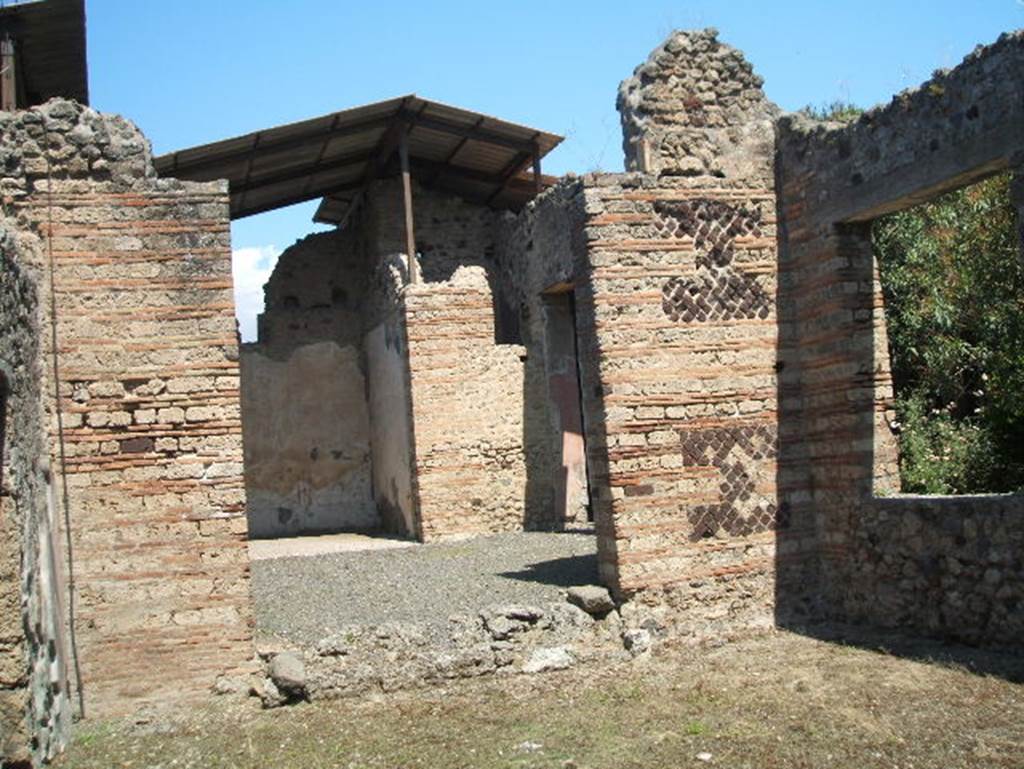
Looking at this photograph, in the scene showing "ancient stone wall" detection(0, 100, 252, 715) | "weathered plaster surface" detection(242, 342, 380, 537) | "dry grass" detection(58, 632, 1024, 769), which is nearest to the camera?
"dry grass" detection(58, 632, 1024, 769)

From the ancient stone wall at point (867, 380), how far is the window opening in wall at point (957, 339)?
2900mm

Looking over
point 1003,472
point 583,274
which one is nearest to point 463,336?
point 583,274

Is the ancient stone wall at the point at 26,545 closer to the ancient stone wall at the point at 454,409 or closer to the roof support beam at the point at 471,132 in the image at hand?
the ancient stone wall at the point at 454,409

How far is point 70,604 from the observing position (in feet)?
21.7

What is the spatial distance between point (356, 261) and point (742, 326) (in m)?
9.47

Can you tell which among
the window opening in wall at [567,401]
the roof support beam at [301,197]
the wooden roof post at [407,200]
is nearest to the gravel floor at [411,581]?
the window opening in wall at [567,401]

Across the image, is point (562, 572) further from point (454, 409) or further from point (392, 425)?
point (392, 425)

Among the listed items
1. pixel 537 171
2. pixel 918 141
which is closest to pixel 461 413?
pixel 537 171

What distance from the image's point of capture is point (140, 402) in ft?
22.6

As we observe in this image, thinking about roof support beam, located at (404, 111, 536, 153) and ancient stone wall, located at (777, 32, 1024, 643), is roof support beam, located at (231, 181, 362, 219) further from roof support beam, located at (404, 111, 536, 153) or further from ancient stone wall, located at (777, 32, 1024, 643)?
ancient stone wall, located at (777, 32, 1024, 643)

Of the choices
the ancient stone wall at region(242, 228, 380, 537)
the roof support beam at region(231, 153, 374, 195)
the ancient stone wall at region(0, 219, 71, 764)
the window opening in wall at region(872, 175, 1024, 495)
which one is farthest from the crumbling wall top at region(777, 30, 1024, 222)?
the ancient stone wall at region(242, 228, 380, 537)

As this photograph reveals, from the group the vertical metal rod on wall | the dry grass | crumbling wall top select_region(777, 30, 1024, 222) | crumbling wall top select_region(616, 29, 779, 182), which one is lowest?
the dry grass

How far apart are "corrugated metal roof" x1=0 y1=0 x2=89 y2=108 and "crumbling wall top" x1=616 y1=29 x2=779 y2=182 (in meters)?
8.04

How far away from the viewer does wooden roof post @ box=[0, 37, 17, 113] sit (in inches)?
434
